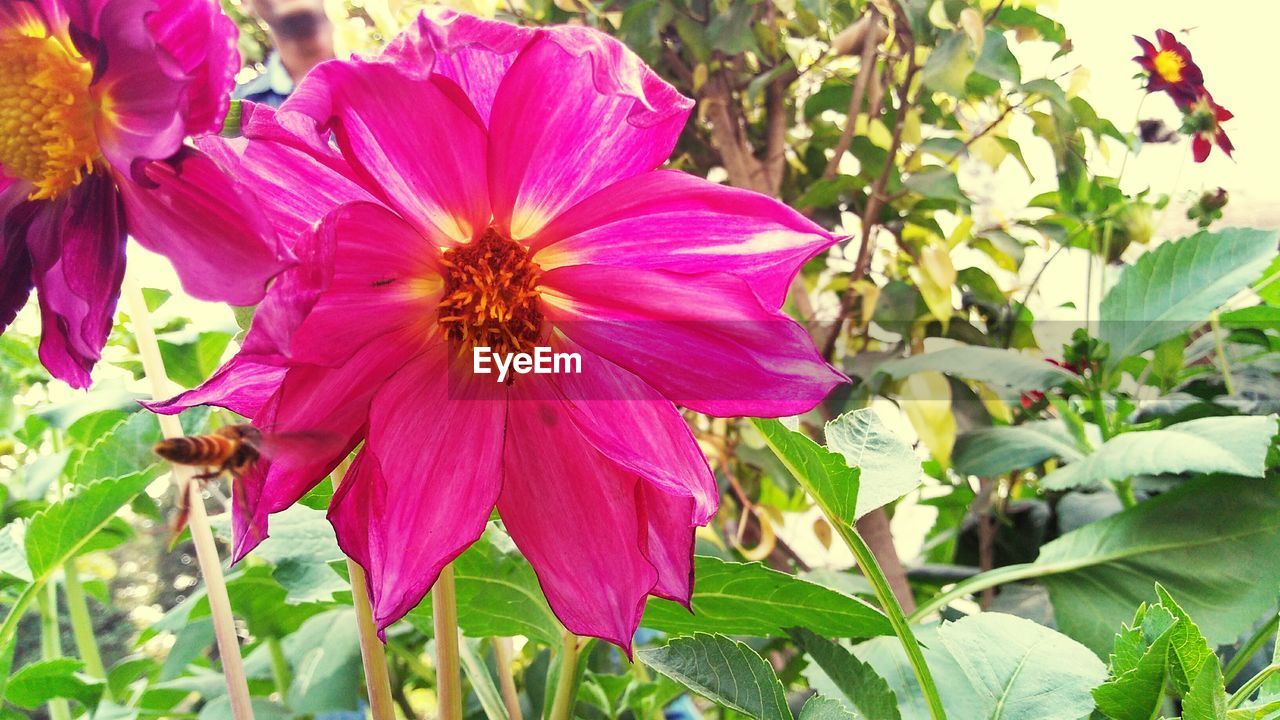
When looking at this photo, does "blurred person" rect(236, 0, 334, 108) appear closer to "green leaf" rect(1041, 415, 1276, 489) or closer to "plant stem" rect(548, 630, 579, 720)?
"plant stem" rect(548, 630, 579, 720)

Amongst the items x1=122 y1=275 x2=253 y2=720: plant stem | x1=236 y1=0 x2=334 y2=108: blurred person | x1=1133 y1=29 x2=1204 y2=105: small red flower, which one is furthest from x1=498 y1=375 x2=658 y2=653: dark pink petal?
x1=1133 y1=29 x2=1204 y2=105: small red flower

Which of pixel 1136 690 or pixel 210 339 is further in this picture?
pixel 210 339

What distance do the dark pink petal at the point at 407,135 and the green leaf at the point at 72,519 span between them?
0.65 ft

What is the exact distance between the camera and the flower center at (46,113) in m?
0.20

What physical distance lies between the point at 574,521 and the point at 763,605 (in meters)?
0.10

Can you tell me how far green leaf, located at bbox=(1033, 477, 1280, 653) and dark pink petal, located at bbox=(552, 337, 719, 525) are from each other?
1.10ft

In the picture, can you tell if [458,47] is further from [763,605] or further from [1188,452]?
[1188,452]

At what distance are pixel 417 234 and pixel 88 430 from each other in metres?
0.38

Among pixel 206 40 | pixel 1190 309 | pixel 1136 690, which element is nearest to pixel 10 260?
pixel 206 40

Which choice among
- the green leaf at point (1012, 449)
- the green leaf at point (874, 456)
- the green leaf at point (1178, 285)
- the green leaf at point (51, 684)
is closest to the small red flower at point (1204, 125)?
the green leaf at point (1178, 285)

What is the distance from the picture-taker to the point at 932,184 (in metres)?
0.74

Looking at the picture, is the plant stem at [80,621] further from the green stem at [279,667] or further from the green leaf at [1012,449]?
the green leaf at [1012,449]

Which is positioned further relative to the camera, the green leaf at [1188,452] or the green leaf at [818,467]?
the green leaf at [1188,452]

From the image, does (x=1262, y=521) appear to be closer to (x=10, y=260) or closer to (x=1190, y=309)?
(x=1190, y=309)
